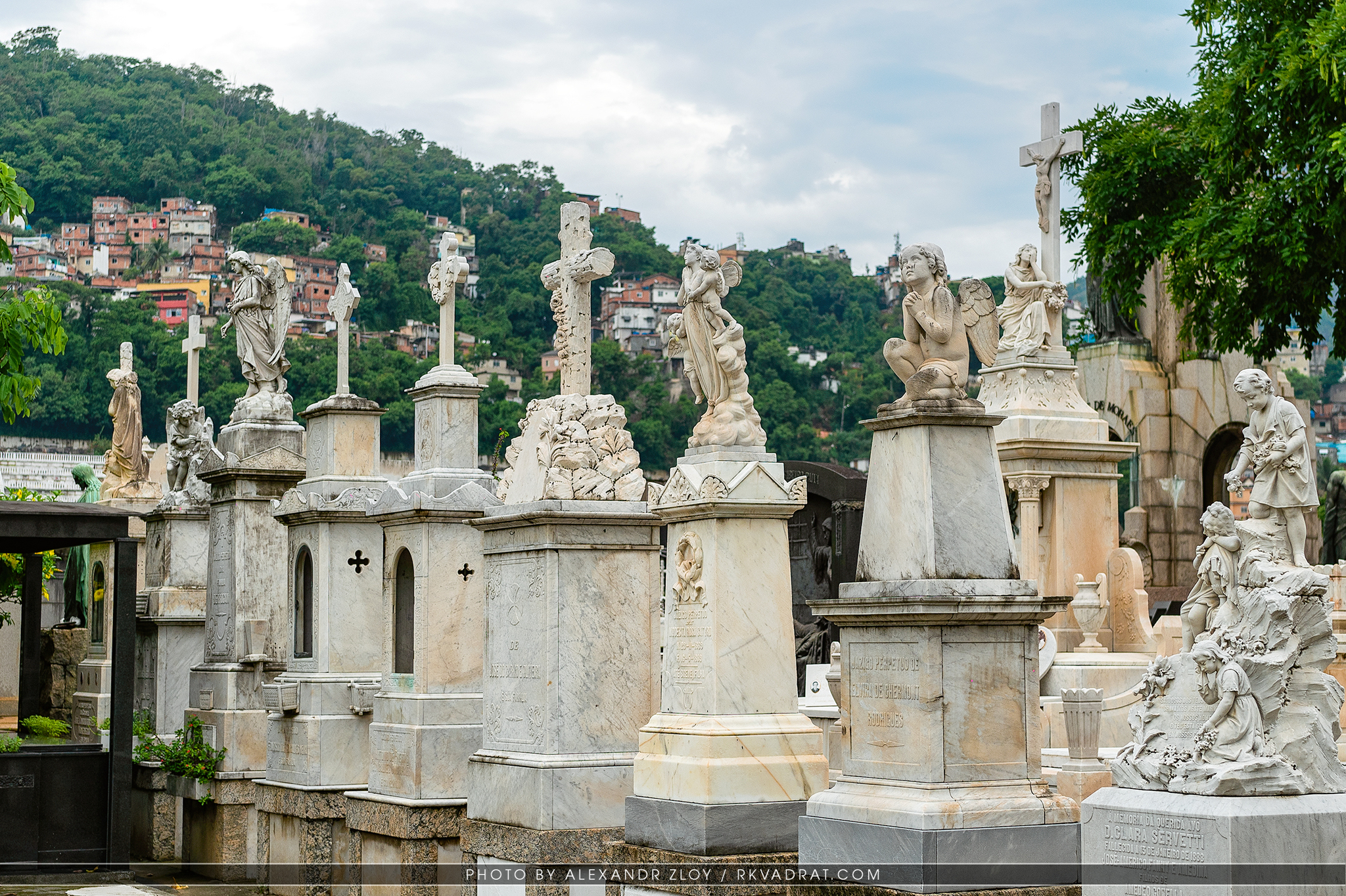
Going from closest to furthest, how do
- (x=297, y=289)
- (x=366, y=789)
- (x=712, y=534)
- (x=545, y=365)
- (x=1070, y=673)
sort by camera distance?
(x=712, y=534) → (x=366, y=789) → (x=1070, y=673) → (x=545, y=365) → (x=297, y=289)

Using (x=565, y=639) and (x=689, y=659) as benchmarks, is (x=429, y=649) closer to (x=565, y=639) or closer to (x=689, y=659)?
(x=565, y=639)

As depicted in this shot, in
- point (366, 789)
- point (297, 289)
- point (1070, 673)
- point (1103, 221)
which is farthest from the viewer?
point (297, 289)

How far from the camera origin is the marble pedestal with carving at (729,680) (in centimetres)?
937

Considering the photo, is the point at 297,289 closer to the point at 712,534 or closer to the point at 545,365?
the point at 545,365

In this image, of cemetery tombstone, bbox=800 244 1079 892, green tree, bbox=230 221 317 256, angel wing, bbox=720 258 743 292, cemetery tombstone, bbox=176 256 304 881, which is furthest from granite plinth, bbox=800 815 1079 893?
green tree, bbox=230 221 317 256

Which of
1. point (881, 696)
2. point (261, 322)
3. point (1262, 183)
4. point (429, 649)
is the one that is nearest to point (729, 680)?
point (881, 696)

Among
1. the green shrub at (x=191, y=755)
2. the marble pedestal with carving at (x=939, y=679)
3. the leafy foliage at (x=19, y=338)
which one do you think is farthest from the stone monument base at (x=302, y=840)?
the marble pedestal with carving at (x=939, y=679)

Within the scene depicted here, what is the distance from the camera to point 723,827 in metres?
9.23

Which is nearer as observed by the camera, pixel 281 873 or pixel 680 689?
pixel 680 689

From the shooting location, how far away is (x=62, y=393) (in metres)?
61.3

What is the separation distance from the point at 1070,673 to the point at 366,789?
5.99 meters

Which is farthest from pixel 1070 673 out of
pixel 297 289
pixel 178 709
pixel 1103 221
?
pixel 297 289

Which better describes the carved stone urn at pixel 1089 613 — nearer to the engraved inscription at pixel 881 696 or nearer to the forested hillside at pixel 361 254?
the engraved inscription at pixel 881 696

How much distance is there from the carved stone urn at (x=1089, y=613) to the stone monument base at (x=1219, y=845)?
21.1 feet
